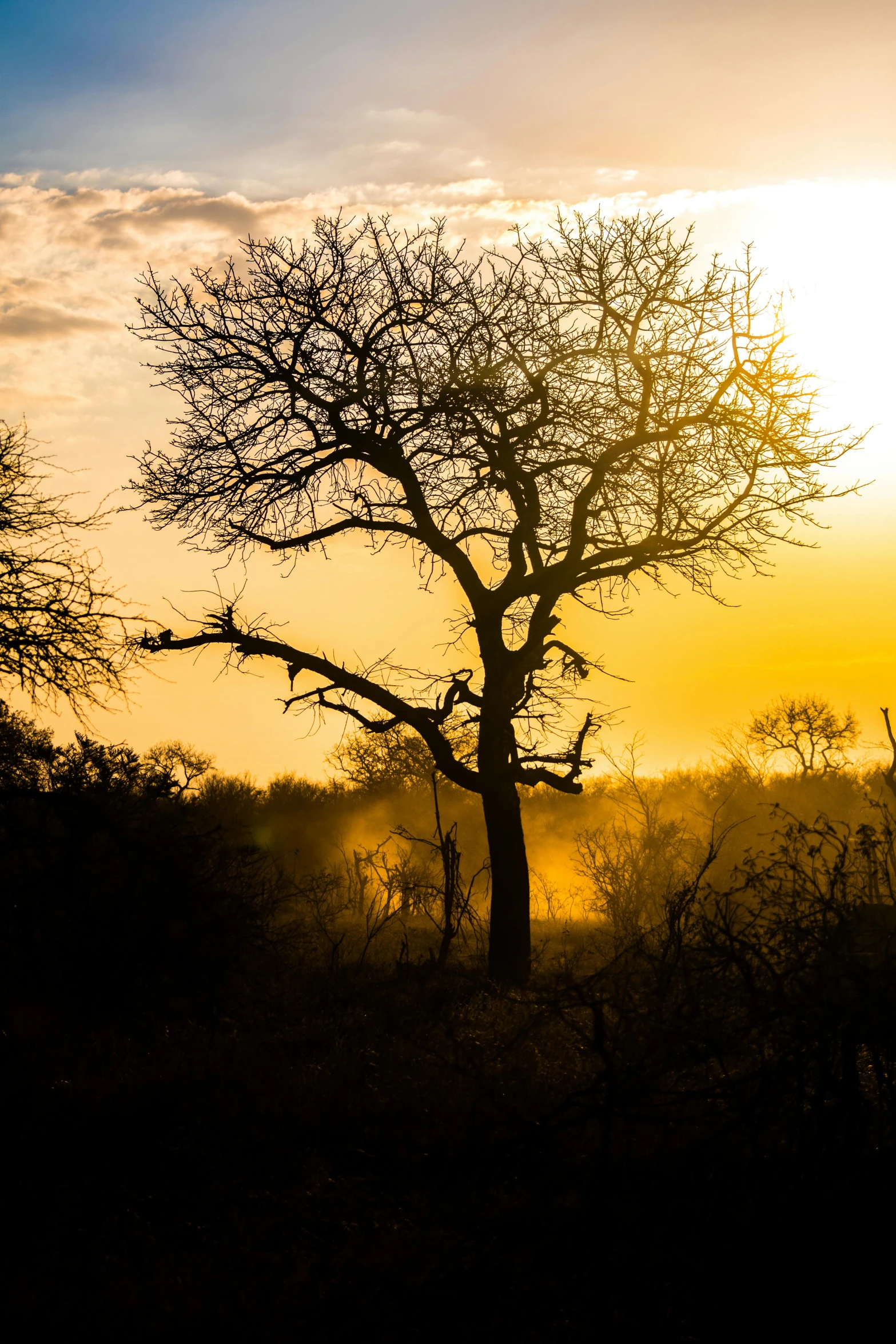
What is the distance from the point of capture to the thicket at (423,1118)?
457cm

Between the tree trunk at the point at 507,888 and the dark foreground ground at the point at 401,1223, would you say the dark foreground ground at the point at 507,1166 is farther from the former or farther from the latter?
the tree trunk at the point at 507,888

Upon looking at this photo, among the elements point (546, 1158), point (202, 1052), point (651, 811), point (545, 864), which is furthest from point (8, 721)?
point (545, 864)

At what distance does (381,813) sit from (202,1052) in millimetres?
26651

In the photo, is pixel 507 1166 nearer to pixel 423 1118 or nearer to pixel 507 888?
pixel 423 1118

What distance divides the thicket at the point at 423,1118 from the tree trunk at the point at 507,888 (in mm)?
991

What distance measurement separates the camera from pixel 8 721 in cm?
1478

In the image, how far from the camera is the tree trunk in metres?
12.2

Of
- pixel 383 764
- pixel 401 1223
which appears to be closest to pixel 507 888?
pixel 401 1223

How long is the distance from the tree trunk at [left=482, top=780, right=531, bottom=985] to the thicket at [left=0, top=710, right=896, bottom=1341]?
99cm

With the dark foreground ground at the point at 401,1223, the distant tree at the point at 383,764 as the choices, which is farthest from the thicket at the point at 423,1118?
the distant tree at the point at 383,764

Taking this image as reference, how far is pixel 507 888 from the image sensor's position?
12453 mm

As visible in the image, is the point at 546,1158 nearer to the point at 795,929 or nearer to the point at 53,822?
the point at 795,929

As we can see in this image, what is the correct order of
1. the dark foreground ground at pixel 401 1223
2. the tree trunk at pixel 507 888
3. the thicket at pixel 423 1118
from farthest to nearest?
the tree trunk at pixel 507 888 < the thicket at pixel 423 1118 < the dark foreground ground at pixel 401 1223

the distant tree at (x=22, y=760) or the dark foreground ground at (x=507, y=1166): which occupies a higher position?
the distant tree at (x=22, y=760)
